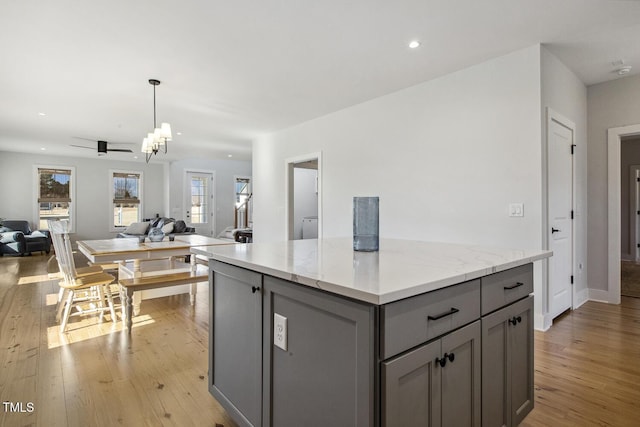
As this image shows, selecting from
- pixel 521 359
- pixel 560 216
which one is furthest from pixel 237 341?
pixel 560 216

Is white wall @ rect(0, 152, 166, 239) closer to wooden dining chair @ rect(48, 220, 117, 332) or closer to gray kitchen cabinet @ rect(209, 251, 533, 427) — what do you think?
wooden dining chair @ rect(48, 220, 117, 332)

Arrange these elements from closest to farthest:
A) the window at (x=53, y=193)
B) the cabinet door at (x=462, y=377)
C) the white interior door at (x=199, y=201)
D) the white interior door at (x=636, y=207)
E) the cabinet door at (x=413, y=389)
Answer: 1. the cabinet door at (x=413, y=389)
2. the cabinet door at (x=462, y=377)
3. the white interior door at (x=636, y=207)
4. the window at (x=53, y=193)
5. the white interior door at (x=199, y=201)

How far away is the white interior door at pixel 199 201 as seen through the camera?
10062 mm

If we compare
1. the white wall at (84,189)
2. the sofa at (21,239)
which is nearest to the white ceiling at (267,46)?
the sofa at (21,239)

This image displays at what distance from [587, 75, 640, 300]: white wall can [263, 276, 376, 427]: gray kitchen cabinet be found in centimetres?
429

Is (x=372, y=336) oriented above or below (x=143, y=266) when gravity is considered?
above

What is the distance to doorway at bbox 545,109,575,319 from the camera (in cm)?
308

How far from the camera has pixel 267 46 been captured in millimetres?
2939

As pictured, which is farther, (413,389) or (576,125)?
(576,125)

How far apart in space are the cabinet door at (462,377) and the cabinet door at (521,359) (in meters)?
0.32

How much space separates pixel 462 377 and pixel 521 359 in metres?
0.56

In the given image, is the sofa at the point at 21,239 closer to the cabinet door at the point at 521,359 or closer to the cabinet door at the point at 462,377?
the cabinet door at the point at 462,377

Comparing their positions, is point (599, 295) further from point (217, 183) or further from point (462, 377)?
point (217, 183)

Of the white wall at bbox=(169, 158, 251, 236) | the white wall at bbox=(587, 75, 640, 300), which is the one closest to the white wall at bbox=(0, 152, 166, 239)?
the white wall at bbox=(169, 158, 251, 236)
